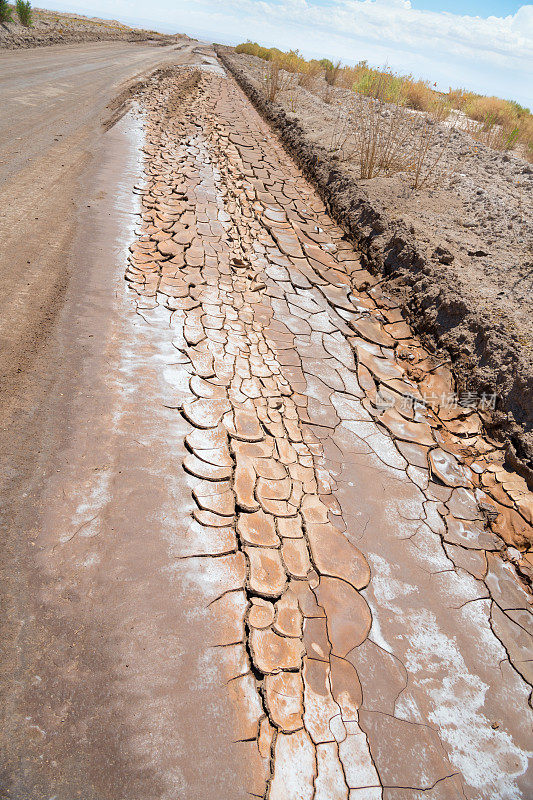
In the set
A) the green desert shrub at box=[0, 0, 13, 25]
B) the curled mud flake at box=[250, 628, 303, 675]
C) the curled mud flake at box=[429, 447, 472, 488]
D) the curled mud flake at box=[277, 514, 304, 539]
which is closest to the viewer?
the curled mud flake at box=[250, 628, 303, 675]

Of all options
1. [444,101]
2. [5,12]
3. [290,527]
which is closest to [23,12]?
[5,12]

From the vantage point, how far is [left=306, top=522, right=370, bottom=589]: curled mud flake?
218 cm

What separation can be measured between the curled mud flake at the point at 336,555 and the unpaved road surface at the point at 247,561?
13mm

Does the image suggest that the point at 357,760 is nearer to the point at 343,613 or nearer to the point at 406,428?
the point at 343,613

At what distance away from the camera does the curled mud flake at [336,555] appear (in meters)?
2.18

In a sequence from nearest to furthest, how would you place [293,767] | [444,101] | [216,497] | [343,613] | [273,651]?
[293,767]
[273,651]
[343,613]
[216,497]
[444,101]

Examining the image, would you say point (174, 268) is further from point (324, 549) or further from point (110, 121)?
point (110, 121)

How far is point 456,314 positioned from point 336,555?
8.60 ft

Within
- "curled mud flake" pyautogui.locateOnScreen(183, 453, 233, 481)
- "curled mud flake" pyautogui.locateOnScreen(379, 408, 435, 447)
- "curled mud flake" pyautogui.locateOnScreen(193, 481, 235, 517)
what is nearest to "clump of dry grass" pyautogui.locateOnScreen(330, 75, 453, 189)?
"curled mud flake" pyautogui.locateOnScreen(379, 408, 435, 447)

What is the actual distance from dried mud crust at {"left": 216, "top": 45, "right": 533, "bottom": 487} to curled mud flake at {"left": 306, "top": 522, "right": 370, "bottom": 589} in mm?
1421

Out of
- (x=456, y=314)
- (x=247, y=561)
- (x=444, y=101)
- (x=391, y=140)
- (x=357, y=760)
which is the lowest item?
(x=357, y=760)

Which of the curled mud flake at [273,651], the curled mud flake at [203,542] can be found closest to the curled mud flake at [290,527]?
the curled mud flake at [203,542]

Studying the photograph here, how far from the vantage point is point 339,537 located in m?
2.35

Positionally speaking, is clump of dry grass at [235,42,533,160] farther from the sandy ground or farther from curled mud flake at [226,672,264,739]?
curled mud flake at [226,672,264,739]
